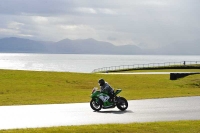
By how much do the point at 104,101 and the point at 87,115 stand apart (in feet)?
5.96

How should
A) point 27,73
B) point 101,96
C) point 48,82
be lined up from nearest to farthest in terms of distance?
point 101,96
point 48,82
point 27,73

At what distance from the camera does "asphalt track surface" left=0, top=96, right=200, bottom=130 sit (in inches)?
674

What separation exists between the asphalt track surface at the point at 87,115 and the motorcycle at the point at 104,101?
0.30 m

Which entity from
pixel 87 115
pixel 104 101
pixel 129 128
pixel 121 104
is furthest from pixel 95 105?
pixel 129 128

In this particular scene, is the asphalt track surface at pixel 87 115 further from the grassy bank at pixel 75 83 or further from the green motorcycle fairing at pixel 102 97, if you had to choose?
the grassy bank at pixel 75 83

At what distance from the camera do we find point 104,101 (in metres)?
20.8

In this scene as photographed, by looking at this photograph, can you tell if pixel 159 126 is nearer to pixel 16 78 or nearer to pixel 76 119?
pixel 76 119

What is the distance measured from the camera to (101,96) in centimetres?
2072

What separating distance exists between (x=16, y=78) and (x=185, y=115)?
29.4 m

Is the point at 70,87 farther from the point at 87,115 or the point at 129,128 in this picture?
the point at 129,128

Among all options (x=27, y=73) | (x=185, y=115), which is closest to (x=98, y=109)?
(x=185, y=115)

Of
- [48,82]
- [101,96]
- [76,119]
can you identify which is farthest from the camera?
[48,82]

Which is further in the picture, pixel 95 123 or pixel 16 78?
pixel 16 78

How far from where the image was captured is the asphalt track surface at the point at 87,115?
17.1 m
